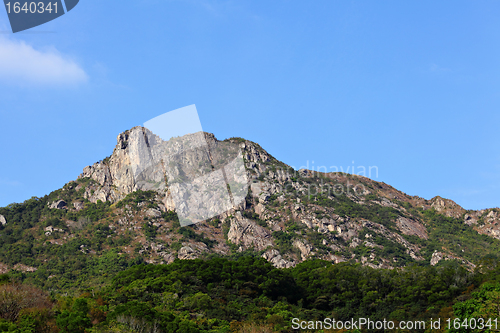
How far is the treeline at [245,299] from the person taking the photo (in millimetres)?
45781

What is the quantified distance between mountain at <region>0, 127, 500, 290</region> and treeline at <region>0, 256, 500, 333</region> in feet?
97.8

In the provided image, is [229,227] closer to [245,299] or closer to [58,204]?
[58,204]

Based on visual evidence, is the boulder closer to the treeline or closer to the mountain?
the mountain

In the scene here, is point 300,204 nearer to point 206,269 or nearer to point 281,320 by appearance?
point 206,269

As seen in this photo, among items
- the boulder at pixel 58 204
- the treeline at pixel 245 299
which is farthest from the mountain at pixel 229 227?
the treeline at pixel 245 299

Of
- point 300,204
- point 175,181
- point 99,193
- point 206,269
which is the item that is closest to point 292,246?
point 300,204

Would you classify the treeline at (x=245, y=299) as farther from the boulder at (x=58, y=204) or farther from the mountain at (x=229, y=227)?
the boulder at (x=58, y=204)

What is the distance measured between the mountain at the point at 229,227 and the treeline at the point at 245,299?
97.8 feet

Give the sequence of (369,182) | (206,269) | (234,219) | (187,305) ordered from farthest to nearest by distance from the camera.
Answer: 1. (369,182)
2. (234,219)
3. (206,269)
4. (187,305)

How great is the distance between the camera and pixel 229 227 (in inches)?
5074

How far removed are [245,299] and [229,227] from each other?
210 ft

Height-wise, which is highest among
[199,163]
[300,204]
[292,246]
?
[199,163]

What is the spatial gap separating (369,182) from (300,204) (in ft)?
171

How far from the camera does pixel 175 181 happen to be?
135 m
